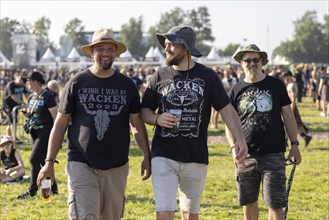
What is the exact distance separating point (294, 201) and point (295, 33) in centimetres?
10161

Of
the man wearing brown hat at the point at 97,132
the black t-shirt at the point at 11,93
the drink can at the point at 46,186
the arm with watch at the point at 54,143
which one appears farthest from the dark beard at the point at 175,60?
the black t-shirt at the point at 11,93

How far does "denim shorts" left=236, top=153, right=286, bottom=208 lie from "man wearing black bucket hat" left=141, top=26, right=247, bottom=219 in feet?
2.62

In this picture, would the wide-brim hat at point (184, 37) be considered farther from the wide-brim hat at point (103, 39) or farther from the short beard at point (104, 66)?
the short beard at point (104, 66)

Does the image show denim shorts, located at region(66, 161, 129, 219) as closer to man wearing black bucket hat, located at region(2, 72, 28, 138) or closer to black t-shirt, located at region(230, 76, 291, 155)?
black t-shirt, located at region(230, 76, 291, 155)

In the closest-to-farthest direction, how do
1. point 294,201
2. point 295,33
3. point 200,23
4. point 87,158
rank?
point 87,158 < point 294,201 < point 295,33 < point 200,23

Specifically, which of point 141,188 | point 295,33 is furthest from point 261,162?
point 295,33

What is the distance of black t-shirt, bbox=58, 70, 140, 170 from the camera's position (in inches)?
176

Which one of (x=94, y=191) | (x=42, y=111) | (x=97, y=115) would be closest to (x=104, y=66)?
(x=97, y=115)

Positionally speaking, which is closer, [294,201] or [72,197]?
[72,197]

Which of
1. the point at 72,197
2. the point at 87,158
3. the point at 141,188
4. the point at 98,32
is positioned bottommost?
the point at 141,188

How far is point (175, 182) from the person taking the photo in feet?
15.2

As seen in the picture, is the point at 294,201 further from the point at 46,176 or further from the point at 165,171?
the point at 46,176

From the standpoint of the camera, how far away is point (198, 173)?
4.69 metres

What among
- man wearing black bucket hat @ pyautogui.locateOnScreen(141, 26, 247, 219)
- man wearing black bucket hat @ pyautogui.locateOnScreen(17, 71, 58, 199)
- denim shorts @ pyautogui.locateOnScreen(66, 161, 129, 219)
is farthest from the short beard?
man wearing black bucket hat @ pyautogui.locateOnScreen(17, 71, 58, 199)
